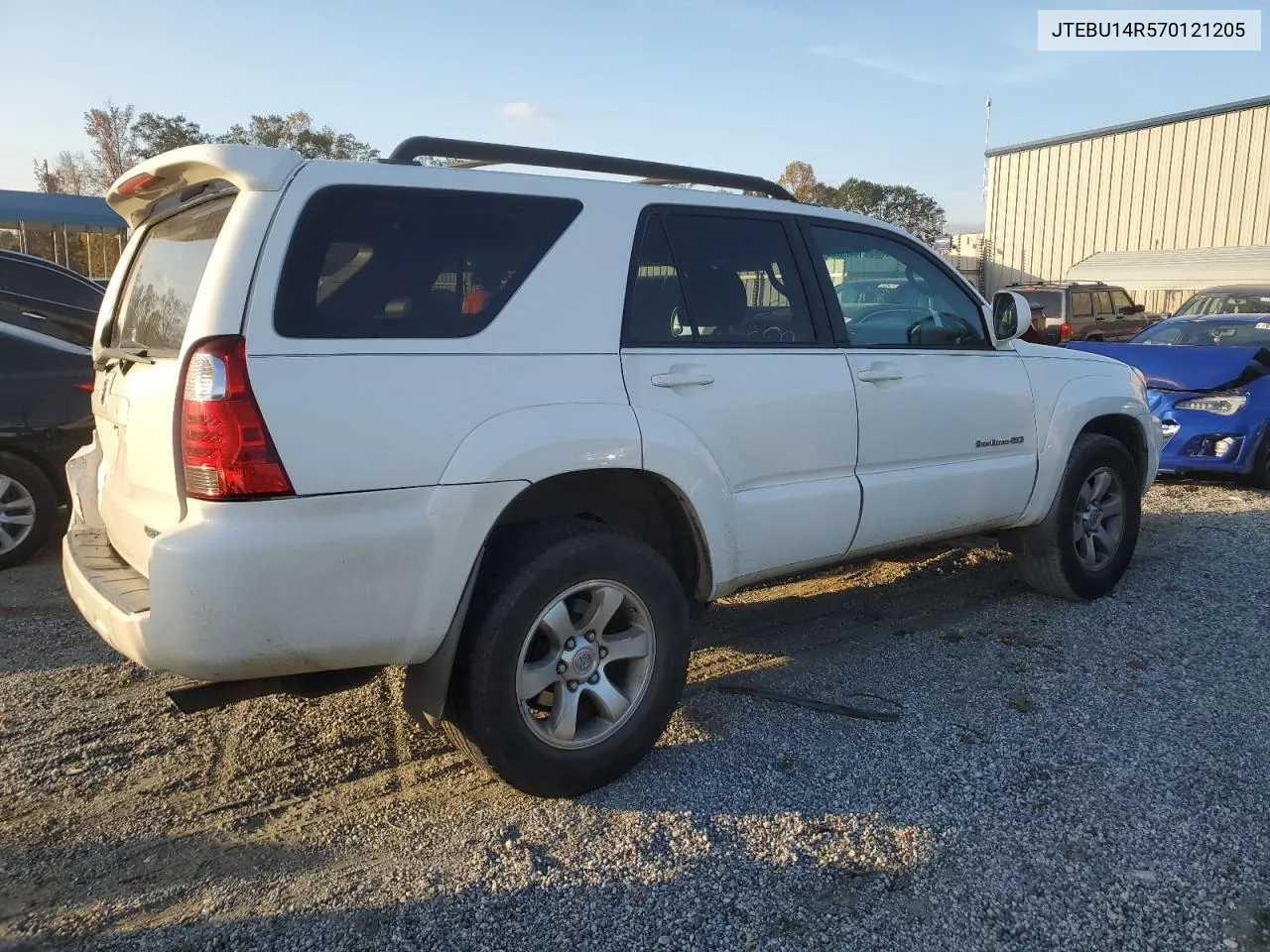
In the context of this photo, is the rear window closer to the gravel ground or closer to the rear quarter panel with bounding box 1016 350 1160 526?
the gravel ground

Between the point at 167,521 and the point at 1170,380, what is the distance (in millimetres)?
7957

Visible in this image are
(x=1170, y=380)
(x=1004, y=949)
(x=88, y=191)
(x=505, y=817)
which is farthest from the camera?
(x=88, y=191)

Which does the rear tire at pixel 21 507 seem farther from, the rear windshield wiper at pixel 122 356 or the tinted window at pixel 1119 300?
the tinted window at pixel 1119 300

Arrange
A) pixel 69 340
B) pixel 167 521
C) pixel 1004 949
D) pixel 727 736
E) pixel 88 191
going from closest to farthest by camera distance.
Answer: pixel 1004 949, pixel 167 521, pixel 727 736, pixel 69 340, pixel 88 191

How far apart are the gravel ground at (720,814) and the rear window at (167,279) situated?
143cm

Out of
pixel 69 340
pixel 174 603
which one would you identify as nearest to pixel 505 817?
pixel 174 603

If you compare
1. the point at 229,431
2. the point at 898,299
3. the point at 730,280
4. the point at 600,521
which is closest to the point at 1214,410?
the point at 898,299

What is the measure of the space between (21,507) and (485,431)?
408 centimetres

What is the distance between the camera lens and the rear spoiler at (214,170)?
8.65 feet

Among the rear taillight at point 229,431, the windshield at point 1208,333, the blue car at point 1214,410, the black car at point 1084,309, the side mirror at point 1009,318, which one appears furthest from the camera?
the black car at point 1084,309

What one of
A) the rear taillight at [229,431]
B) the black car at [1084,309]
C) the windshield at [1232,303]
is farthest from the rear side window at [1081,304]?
the rear taillight at [229,431]

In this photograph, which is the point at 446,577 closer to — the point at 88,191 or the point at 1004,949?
the point at 1004,949

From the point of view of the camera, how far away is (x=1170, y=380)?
812cm

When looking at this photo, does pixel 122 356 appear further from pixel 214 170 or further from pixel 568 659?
pixel 568 659
